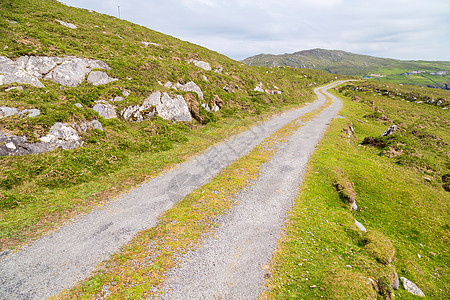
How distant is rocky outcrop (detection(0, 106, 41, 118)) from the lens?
570 inches

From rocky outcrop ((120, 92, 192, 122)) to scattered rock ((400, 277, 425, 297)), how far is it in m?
26.4

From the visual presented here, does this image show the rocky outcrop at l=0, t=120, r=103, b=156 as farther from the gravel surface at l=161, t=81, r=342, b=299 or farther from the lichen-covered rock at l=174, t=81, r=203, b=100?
the lichen-covered rock at l=174, t=81, r=203, b=100

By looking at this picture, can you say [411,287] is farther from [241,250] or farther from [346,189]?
[241,250]

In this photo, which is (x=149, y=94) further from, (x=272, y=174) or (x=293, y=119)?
(x=293, y=119)

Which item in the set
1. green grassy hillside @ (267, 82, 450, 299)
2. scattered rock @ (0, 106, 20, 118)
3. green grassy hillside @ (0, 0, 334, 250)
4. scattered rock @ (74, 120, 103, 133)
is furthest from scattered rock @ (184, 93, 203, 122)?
scattered rock @ (0, 106, 20, 118)

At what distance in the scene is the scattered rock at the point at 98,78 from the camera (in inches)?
928

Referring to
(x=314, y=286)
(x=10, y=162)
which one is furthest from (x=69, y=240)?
(x=314, y=286)

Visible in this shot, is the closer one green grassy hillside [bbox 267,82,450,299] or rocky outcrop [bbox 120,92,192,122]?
green grassy hillside [bbox 267,82,450,299]

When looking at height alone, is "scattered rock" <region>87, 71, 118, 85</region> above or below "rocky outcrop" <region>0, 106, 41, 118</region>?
above

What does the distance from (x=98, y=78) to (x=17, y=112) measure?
1110 centimetres

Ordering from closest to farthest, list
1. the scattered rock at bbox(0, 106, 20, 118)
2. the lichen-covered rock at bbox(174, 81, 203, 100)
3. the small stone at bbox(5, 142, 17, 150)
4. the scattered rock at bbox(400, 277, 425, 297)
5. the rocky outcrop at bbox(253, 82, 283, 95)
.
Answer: the scattered rock at bbox(400, 277, 425, 297) < the small stone at bbox(5, 142, 17, 150) < the scattered rock at bbox(0, 106, 20, 118) < the lichen-covered rock at bbox(174, 81, 203, 100) < the rocky outcrop at bbox(253, 82, 283, 95)

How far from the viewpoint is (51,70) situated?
21.1m

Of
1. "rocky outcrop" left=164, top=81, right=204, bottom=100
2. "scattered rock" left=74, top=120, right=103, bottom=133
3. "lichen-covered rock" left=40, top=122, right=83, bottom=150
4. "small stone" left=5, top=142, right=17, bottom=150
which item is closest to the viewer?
"small stone" left=5, top=142, right=17, bottom=150

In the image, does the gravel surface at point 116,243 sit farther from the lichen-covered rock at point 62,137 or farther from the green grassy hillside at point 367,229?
the lichen-covered rock at point 62,137
